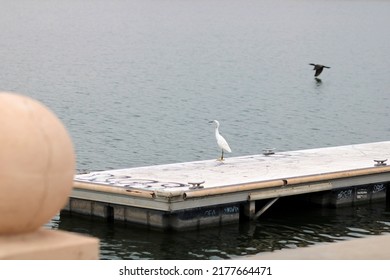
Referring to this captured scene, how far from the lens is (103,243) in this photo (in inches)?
878

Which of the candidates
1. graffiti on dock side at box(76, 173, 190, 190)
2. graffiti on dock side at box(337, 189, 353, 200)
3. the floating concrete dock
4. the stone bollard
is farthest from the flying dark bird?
the stone bollard

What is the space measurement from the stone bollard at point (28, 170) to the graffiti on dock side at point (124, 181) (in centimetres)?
1508

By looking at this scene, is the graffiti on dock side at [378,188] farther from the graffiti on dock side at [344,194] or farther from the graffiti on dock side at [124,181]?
the graffiti on dock side at [124,181]

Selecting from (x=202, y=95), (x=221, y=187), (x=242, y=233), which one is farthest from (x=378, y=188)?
(x=202, y=95)

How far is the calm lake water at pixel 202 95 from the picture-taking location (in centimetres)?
2411

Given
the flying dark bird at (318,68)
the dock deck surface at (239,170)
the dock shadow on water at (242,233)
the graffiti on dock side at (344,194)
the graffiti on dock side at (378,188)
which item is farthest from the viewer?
the flying dark bird at (318,68)

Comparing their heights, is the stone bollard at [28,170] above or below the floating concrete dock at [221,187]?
above

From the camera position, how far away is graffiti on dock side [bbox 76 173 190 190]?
921 inches

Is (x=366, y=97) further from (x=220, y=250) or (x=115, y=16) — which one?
(x=115, y=16)

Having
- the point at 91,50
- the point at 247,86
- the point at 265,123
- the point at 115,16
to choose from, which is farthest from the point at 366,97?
the point at 115,16

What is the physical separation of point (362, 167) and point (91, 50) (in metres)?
58.6

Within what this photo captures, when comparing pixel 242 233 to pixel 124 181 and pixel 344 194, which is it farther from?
pixel 344 194

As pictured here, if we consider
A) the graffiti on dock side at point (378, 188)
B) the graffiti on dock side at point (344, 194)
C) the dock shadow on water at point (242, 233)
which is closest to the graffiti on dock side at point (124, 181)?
the dock shadow on water at point (242, 233)
